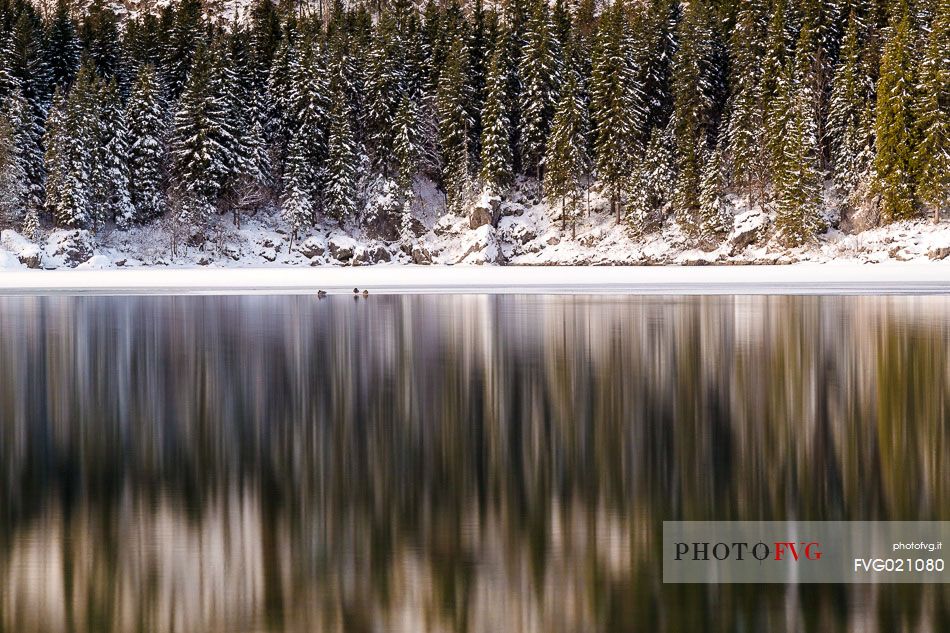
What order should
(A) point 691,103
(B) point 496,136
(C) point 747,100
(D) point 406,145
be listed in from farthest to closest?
1. (D) point 406,145
2. (B) point 496,136
3. (A) point 691,103
4. (C) point 747,100

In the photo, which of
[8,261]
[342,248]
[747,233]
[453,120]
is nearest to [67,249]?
[8,261]

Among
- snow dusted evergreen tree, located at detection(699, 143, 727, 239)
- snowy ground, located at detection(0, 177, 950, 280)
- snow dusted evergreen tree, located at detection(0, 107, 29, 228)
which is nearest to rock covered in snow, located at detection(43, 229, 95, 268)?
snowy ground, located at detection(0, 177, 950, 280)

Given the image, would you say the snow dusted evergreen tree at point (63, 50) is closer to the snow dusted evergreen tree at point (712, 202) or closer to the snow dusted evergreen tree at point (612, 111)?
the snow dusted evergreen tree at point (612, 111)

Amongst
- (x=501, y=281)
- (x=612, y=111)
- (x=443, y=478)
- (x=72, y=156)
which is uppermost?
(x=612, y=111)

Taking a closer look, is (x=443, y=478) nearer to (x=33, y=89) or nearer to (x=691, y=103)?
(x=691, y=103)

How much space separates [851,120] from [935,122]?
8874 mm

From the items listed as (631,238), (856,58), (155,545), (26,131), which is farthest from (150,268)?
(155,545)

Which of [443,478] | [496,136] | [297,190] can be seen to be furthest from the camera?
[496,136]

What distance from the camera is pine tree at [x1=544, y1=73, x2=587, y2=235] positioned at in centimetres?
8300

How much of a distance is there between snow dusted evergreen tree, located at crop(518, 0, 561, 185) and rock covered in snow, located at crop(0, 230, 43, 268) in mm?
37825

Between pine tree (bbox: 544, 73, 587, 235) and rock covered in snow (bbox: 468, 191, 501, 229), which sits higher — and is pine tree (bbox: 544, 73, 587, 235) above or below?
above

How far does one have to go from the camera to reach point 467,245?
80.6 m

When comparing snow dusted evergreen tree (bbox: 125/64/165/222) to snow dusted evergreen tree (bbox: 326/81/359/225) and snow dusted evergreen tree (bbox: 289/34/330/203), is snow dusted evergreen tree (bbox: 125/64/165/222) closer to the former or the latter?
snow dusted evergreen tree (bbox: 289/34/330/203)

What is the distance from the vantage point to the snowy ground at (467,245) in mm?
71500
